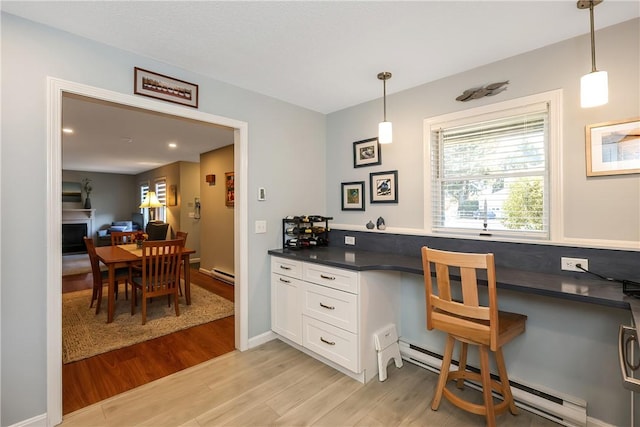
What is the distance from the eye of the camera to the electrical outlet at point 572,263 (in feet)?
5.77

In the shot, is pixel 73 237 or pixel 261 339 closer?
pixel 261 339

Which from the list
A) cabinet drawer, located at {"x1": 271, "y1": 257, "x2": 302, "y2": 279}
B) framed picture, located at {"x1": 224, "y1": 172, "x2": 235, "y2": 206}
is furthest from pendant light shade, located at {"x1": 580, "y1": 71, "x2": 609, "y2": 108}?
framed picture, located at {"x1": 224, "y1": 172, "x2": 235, "y2": 206}

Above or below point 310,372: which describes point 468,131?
above

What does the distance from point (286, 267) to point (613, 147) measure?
2.41m

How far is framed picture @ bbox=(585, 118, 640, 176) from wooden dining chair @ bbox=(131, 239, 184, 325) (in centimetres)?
378

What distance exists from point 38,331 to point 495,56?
344 centimetres

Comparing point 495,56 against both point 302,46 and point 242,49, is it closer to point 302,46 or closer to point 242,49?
point 302,46

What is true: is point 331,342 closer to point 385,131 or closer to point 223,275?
point 385,131

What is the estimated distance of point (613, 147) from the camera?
1.68 meters

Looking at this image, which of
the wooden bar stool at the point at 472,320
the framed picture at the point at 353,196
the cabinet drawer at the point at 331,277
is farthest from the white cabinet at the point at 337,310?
the framed picture at the point at 353,196

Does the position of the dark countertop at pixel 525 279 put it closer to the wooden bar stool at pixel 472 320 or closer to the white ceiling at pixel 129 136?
the wooden bar stool at pixel 472 320

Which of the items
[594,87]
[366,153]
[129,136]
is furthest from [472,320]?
[129,136]

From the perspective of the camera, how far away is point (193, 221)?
21.4ft

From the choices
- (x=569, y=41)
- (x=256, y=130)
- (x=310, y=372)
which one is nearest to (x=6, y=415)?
(x=310, y=372)
